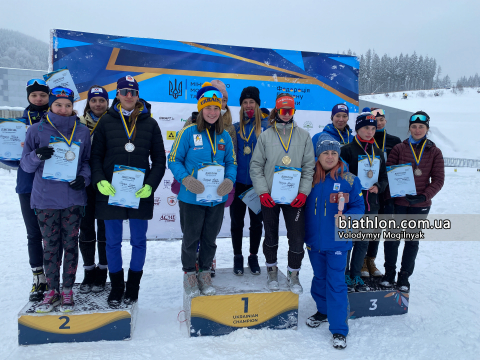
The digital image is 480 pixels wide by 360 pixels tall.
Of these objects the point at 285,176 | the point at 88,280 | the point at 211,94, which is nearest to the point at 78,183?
the point at 88,280

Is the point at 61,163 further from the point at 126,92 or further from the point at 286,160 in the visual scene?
the point at 286,160

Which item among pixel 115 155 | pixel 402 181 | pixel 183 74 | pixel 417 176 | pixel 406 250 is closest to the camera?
pixel 115 155

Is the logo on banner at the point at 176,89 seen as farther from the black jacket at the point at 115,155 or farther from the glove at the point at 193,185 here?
the glove at the point at 193,185

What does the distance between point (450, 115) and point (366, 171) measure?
139 ft

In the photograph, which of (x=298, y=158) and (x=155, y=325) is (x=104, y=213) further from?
(x=298, y=158)

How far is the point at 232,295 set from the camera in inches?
108

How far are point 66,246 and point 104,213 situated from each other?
1.47 ft

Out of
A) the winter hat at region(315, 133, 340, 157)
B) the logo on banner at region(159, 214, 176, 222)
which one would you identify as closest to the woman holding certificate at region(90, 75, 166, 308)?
the winter hat at region(315, 133, 340, 157)

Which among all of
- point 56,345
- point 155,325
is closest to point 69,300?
point 56,345

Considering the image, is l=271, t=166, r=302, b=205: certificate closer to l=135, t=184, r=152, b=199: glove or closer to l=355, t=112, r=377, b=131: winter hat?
l=355, t=112, r=377, b=131: winter hat

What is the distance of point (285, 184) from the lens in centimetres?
269

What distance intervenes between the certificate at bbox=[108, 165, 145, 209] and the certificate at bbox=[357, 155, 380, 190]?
2108mm

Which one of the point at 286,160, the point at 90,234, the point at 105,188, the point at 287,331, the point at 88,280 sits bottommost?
the point at 287,331

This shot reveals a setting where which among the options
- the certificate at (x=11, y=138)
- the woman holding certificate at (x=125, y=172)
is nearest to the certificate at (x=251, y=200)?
A: the woman holding certificate at (x=125, y=172)
